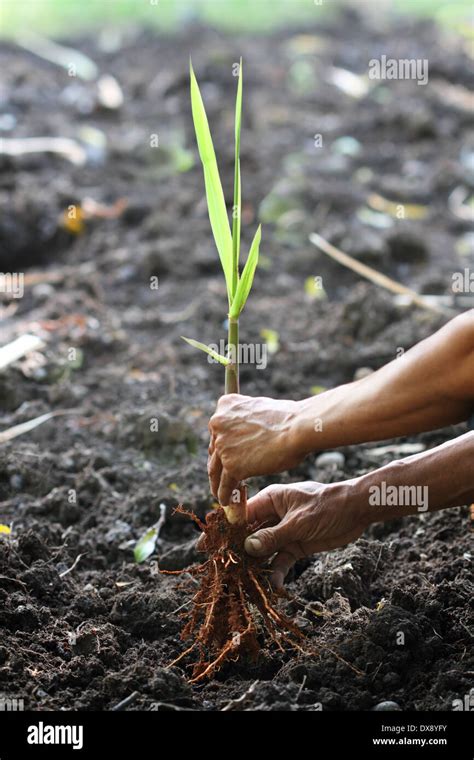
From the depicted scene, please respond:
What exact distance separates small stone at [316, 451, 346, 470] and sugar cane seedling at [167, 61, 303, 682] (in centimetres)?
73

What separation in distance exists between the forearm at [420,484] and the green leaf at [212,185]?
1.59 ft

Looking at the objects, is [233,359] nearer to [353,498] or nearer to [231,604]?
[353,498]

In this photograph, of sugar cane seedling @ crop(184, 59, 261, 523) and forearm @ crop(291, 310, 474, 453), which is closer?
forearm @ crop(291, 310, 474, 453)

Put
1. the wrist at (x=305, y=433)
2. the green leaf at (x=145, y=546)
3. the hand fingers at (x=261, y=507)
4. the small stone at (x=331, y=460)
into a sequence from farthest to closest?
the small stone at (x=331, y=460), the green leaf at (x=145, y=546), the hand fingers at (x=261, y=507), the wrist at (x=305, y=433)

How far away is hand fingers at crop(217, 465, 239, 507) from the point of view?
2.03 m

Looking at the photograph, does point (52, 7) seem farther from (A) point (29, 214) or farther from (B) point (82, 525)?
(B) point (82, 525)

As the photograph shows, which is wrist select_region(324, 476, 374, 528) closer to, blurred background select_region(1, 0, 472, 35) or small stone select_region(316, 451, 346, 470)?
small stone select_region(316, 451, 346, 470)

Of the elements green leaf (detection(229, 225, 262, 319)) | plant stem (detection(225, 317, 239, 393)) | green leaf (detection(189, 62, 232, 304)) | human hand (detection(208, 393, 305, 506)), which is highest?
green leaf (detection(189, 62, 232, 304))

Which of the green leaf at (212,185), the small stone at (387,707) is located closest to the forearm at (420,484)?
the small stone at (387,707)

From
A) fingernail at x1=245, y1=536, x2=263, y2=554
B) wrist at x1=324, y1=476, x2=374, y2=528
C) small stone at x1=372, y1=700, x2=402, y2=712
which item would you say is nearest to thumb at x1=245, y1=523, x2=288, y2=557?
fingernail at x1=245, y1=536, x2=263, y2=554

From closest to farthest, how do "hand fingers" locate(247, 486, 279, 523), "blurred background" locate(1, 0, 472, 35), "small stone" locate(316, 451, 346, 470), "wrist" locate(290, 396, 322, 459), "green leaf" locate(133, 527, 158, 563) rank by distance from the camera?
"wrist" locate(290, 396, 322, 459) → "hand fingers" locate(247, 486, 279, 523) → "green leaf" locate(133, 527, 158, 563) → "small stone" locate(316, 451, 346, 470) → "blurred background" locate(1, 0, 472, 35)

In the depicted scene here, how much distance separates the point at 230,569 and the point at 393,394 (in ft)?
1.77

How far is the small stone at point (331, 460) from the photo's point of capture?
2.94 metres

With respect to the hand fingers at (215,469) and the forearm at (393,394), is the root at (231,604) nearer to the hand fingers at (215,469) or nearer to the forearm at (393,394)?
the hand fingers at (215,469)
